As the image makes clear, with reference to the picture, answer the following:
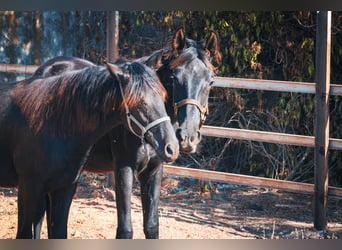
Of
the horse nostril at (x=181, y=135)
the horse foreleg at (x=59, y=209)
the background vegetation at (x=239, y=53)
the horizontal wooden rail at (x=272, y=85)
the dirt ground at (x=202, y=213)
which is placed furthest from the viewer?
the background vegetation at (x=239, y=53)

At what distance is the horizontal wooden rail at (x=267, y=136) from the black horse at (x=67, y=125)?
1.48 metres

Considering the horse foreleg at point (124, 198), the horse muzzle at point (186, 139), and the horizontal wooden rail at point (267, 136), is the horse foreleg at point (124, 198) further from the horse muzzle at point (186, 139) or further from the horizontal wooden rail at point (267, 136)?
the horizontal wooden rail at point (267, 136)

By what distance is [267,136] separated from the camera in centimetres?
458

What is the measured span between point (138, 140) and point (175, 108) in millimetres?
298

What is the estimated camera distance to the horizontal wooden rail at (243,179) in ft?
14.9

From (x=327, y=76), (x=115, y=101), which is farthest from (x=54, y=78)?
(x=327, y=76)

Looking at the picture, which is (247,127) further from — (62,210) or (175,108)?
(62,210)

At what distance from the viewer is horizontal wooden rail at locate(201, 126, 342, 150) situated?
4.50 meters

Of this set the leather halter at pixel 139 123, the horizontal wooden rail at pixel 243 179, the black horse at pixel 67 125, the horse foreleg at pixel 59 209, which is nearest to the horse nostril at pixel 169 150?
the black horse at pixel 67 125

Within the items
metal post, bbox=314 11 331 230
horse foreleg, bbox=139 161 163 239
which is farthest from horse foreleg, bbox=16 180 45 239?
metal post, bbox=314 11 331 230

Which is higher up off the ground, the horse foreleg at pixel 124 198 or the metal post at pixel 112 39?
the metal post at pixel 112 39

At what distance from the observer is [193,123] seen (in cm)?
364

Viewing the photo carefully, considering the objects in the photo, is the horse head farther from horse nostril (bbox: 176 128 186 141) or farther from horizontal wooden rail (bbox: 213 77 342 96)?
horizontal wooden rail (bbox: 213 77 342 96)

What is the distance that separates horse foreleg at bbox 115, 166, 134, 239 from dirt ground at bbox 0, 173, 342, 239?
0.54 metres
